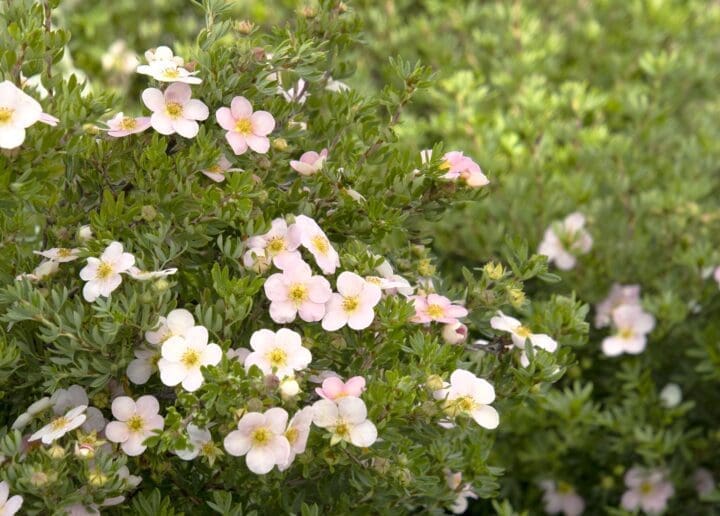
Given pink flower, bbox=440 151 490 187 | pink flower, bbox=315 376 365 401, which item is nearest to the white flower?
pink flower, bbox=315 376 365 401

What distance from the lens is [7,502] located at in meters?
1.83

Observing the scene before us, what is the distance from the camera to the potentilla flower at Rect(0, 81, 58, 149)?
1835 millimetres

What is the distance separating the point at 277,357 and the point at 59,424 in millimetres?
422

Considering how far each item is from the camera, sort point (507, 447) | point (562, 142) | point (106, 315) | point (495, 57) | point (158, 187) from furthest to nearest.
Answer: point (495, 57)
point (562, 142)
point (507, 447)
point (158, 187)
point (106, 315)

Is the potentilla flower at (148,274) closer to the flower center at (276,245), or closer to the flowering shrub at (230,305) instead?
the flowering shrub at (230,305)

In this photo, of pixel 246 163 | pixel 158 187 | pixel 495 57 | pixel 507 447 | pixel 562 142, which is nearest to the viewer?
pixel 158 187

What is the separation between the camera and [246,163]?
7.21 feet

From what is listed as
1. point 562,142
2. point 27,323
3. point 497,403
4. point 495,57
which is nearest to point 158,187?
point 27,323

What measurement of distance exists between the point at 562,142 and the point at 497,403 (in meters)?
2.31

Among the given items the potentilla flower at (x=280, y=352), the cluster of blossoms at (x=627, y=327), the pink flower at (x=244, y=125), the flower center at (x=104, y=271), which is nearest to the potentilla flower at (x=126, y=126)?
the pink flower at (x=244, y=125)

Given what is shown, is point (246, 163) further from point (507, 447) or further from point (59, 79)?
point (507, 447)

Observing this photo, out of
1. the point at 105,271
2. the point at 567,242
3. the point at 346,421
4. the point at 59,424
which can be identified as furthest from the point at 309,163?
the point at 567,242

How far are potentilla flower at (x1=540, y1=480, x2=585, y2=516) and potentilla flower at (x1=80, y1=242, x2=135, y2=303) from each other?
2190mm

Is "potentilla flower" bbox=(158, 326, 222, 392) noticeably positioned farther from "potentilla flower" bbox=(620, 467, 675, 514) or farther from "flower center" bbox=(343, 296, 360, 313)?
"potentilla flower" bbox=(620, 467, 675, 514)
